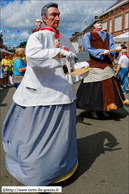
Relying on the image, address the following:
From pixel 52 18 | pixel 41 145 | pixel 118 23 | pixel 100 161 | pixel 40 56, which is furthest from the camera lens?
pixel 118 23

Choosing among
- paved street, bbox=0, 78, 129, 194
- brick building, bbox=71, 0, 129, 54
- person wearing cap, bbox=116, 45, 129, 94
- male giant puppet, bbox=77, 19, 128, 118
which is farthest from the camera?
brick building, bbox=71, 0, 129, 54

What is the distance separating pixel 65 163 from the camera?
2.23 m

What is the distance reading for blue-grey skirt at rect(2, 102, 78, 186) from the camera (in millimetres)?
2092

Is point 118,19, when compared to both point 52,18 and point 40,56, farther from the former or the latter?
point 40,56

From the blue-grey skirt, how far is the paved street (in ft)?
0.95

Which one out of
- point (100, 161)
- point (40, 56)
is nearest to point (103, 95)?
point (100, 161)

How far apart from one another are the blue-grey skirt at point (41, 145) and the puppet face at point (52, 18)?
915 mm

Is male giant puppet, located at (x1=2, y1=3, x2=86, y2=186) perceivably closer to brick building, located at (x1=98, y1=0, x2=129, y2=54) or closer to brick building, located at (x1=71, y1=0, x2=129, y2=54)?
brick building, located at (x1=71, y1=0, x2=129, y2=54)

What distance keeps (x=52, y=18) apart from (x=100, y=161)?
6.70 feet

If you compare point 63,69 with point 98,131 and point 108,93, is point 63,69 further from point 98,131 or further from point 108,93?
point 108,93

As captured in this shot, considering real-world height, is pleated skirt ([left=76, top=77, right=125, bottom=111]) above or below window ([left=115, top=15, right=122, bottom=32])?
below

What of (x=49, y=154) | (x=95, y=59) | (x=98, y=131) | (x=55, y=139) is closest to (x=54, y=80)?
(x=55, y=139)

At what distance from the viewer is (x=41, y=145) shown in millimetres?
2090

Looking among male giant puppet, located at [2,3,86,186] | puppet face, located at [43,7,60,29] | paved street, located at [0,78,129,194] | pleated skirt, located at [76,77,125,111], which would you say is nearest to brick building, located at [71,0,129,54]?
pleated skirt, located at [76,77,125,111]
